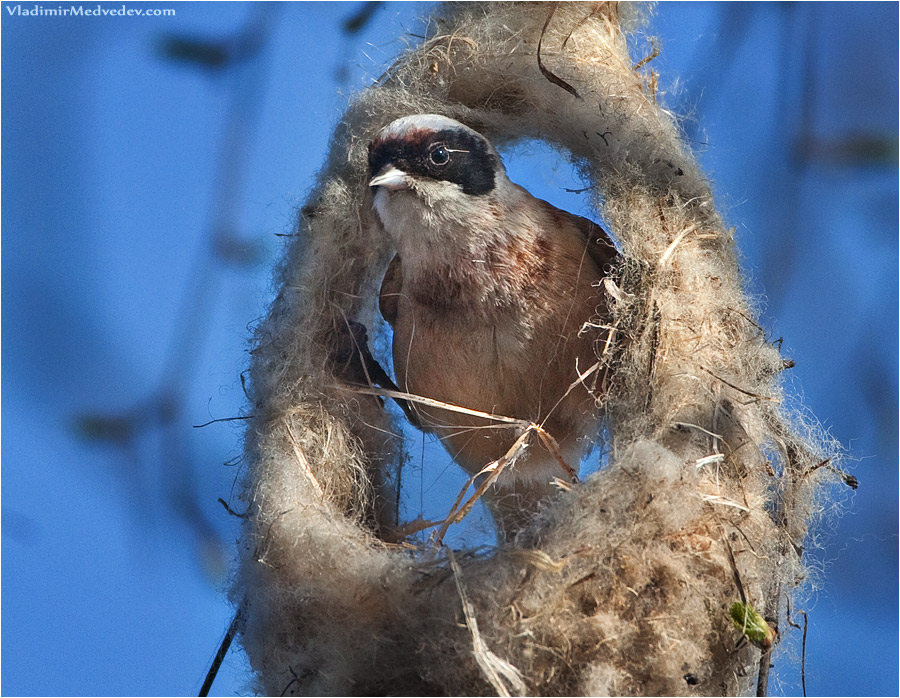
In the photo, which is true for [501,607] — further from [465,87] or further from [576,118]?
[465,87]

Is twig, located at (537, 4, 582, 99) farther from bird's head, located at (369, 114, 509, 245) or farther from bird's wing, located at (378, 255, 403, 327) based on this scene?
bird's wing, located at (378, 255, 403, 327)

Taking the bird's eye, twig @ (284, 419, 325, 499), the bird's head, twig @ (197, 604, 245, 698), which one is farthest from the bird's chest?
twig @ (197, 604, 245, 698)

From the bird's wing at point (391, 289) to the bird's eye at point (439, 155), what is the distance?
410 millimetres

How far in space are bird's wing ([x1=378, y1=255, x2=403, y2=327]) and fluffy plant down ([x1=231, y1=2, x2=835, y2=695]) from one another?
39 millimetres

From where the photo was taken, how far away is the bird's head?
83.7 inches

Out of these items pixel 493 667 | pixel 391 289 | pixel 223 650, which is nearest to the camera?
pixel 493 667

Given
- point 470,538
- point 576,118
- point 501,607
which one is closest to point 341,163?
point 576,118

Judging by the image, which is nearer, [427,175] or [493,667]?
[493,667]

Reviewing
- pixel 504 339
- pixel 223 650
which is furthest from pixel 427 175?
pixel 223 650

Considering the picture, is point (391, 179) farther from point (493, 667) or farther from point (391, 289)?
point (493, 667)

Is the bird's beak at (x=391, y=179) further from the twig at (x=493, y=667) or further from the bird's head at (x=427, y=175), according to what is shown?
the twig at (x=493, y=667)

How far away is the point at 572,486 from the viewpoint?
1.69 m

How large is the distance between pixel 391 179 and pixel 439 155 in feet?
0.43

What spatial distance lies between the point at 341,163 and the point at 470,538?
3.54ft
